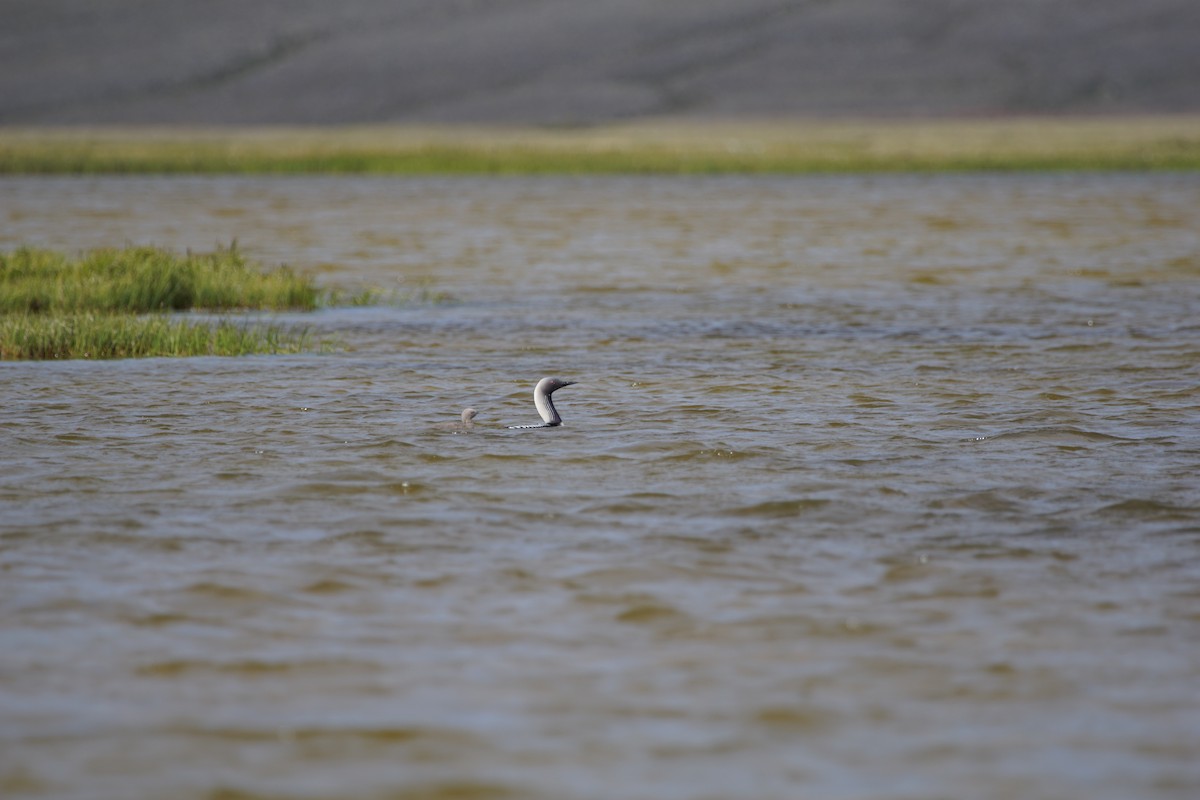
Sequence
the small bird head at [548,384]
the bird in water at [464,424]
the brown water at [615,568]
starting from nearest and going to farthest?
the brown water at [615,568] < the small bird head at [548,384] < the bird in water at [464,424]

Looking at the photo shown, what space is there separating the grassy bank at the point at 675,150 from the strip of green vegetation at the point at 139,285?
52439mm

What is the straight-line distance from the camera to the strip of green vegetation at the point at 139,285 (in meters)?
24.7

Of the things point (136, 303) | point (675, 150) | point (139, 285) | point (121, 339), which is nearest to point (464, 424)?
point (121, 339)

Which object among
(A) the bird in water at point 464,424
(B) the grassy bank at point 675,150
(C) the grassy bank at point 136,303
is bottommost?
(B) the grassy bank at point 675,150

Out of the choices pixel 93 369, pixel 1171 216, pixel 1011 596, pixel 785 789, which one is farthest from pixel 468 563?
pixel 1171 216

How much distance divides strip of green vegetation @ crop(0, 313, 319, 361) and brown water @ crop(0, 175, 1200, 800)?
2.12 feet

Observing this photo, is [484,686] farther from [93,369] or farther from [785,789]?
[93,369]

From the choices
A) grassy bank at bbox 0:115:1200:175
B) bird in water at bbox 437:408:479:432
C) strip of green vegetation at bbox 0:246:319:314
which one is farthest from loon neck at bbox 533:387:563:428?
grassy bank at bbox 0:115:1200:175

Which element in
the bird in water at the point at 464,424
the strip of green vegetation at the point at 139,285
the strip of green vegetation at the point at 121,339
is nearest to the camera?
the bird in water at the point at 464,424

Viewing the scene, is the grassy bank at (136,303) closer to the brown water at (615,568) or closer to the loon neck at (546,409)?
the brown water at (615,568)

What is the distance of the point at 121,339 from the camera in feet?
69.2

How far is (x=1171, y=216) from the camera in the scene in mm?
54156

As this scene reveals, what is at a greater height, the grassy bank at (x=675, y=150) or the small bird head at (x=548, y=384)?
the small bird head at (x=548, y=384)

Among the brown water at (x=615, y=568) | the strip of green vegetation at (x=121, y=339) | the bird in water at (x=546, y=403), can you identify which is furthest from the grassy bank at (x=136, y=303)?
the bird in water at (x=546, y=403)
